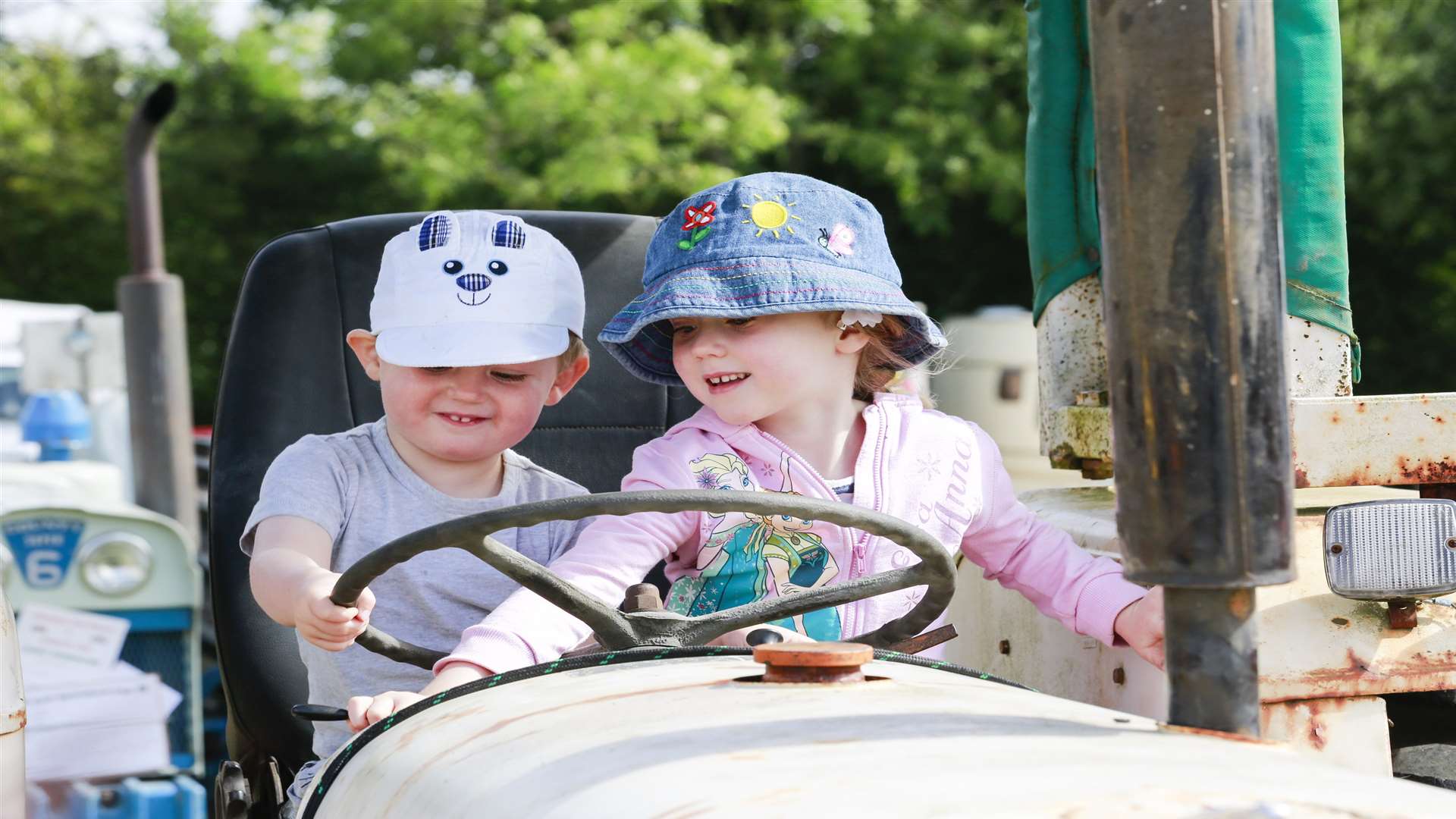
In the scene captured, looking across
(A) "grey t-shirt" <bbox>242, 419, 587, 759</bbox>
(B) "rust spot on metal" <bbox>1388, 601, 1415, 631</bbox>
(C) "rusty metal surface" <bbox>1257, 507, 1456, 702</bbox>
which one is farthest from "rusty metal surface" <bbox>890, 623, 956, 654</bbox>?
Answer: (A) "grey t-shirt" <bbox>242, 419, 587, 759</bbox>

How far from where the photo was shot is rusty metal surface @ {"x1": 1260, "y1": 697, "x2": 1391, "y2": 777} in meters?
1.45

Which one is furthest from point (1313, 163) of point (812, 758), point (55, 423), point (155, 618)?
point (55, 423)

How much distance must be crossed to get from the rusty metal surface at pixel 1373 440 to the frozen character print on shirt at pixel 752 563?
51 cm

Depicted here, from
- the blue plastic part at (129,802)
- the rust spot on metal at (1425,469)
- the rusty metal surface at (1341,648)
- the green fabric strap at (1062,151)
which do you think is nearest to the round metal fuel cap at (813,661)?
the rusty metal surface at (1341,648)

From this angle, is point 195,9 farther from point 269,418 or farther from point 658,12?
point 269,418

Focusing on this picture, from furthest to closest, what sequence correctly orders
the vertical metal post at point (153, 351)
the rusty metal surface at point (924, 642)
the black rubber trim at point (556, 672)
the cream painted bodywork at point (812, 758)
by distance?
the vertical metal post at point (153, 351) → the rusty metal surface at point (924, 642) → the black rubber trim at point (556, 672) → the cream painted bodywork at point (812, 758)

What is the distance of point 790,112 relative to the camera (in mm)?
11734

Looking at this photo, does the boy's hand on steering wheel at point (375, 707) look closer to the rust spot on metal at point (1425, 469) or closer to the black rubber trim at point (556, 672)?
the black rubber trim at point (556, 672)

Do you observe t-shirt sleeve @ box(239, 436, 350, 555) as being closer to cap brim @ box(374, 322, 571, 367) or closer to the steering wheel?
cap brim @ box(374, 322, 571, 367)

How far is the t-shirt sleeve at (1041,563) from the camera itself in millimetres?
1668

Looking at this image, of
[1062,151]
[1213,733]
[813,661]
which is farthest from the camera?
[1062,151]

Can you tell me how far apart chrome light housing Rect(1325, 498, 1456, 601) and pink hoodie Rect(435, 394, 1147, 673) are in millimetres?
318

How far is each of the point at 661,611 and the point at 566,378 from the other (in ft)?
2.08

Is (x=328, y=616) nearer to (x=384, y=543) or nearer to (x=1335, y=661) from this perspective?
(x=384, y=543)
